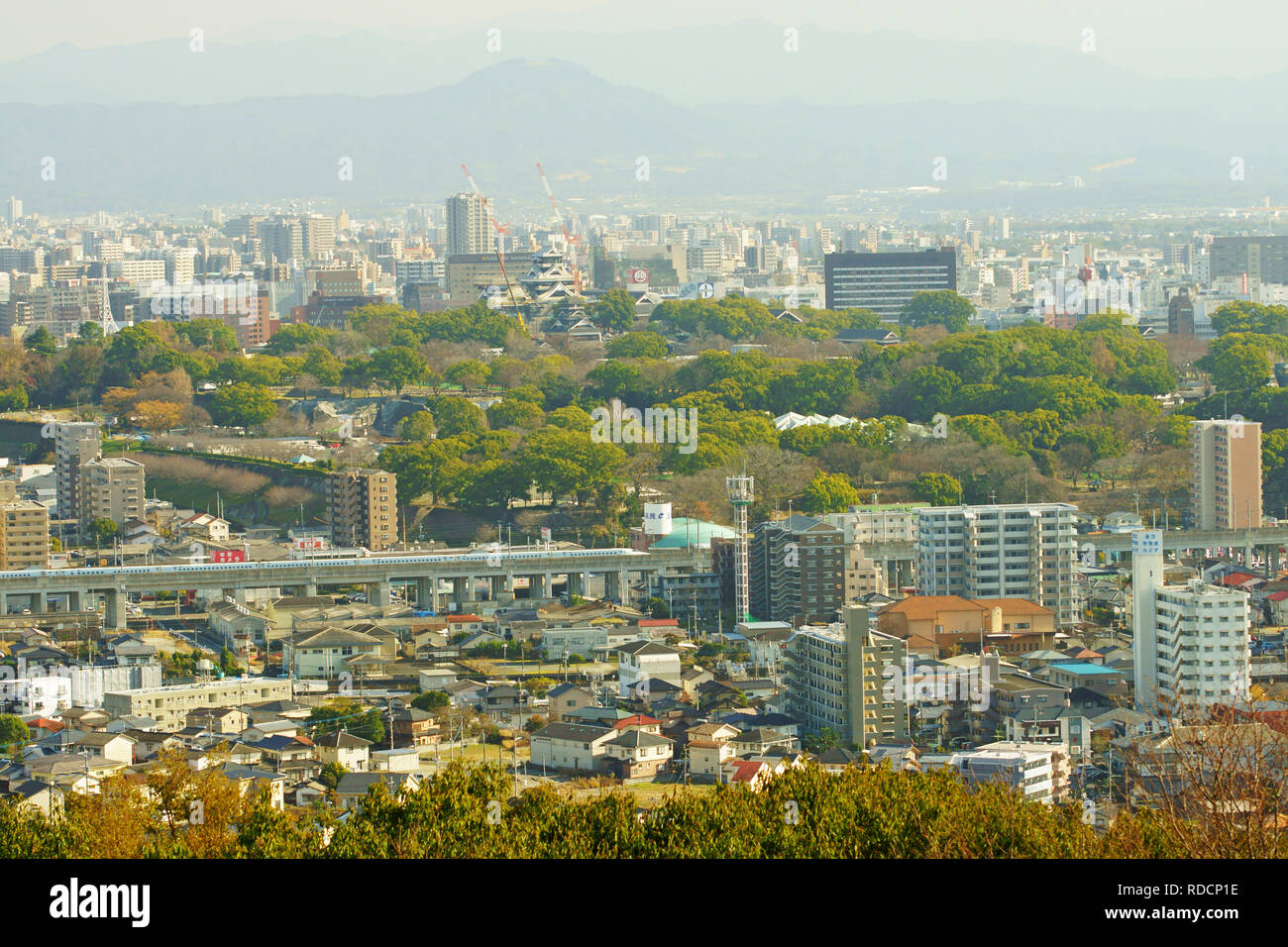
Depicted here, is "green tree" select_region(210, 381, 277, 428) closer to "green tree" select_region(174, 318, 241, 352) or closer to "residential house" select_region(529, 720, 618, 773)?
"green tree" select_region(174, 318, 241, 352)

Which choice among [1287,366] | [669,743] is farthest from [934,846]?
[1287,366]

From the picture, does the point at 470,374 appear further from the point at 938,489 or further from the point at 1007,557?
the point at 1007,557

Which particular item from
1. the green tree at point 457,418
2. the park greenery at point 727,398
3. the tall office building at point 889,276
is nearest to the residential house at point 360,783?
the park greenery at point 727,398

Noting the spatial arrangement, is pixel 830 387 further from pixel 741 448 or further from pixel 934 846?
pixel 934 846

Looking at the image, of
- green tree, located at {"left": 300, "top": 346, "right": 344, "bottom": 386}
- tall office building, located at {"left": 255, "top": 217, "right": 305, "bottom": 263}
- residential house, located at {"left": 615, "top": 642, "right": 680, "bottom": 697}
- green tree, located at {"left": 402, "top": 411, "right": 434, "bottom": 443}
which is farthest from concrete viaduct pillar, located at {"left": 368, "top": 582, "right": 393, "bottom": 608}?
tall office building, located at {"left": 255, "top": 217, "right": 305, "bottom": 263}

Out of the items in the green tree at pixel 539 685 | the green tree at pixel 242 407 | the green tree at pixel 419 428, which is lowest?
the green tree at pixel 539 685

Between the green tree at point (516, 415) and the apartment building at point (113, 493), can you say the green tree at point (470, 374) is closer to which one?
the green tree at point (516, 415)
